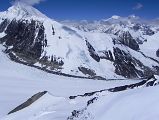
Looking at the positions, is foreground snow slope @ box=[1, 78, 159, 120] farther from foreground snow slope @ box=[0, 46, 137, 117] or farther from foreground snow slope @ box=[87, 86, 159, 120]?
foreground snow slope @ box=[0, 46, 137, 117]

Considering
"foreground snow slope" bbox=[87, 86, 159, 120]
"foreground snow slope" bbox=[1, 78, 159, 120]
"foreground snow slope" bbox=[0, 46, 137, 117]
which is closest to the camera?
"foreground snow slope" bbox=[87, 86, 159, 120]

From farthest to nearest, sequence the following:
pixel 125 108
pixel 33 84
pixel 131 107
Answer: pixel 33 84
pixel 125 108
pixel 131 107

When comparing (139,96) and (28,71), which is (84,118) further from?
(28,71)

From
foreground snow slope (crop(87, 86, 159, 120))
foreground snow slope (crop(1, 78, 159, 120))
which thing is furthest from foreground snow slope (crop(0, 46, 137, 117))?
foreground snow slope (crop(87, 86, 159, 120))

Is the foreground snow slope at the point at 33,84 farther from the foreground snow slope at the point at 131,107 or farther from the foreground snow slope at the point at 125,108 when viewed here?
the foreground snow slope at the point at 131,107

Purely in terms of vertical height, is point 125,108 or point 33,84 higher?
point 33,84

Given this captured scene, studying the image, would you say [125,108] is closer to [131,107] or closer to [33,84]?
[131,107]

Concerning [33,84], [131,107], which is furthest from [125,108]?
[33,84]

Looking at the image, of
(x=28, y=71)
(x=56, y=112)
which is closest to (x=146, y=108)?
(x=56, y=112)

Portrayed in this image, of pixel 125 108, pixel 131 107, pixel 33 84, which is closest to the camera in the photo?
pixel 131 107
